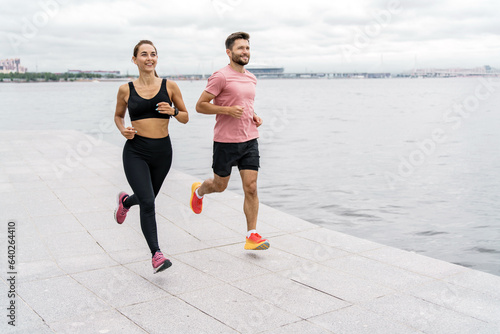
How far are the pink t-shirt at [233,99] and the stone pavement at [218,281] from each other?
3.83 ft

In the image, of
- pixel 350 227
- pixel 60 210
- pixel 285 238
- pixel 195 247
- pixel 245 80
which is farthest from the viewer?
pixel 350 227

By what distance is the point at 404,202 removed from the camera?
10250mm

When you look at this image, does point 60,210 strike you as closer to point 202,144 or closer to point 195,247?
point 195,247

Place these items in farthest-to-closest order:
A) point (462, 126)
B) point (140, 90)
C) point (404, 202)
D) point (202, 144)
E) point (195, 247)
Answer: point (462, 126)
point (202, 144)
point (404, 202)
point (195, 247)
point (140, 90)

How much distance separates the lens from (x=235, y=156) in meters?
5.04

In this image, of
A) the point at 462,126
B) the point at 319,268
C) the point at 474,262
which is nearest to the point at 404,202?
the point at 474,262

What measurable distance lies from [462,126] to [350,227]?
25622 mm

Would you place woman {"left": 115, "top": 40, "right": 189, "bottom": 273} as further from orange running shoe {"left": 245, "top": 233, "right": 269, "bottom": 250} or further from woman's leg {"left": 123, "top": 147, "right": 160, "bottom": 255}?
orange running shoe {"left": 245, "top": 233, "right": 269, "bottom": 250}

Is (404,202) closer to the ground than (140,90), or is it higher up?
closer to the ground

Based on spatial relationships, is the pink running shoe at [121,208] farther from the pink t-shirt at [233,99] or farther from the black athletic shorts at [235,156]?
the pink t-shirt at [233,99]

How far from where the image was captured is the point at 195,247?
5.40m

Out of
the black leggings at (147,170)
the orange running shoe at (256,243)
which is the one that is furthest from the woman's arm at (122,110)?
the orange running shoe at (256,243)

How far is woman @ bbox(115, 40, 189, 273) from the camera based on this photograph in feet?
14.7

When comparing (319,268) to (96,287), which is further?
(319,268)
